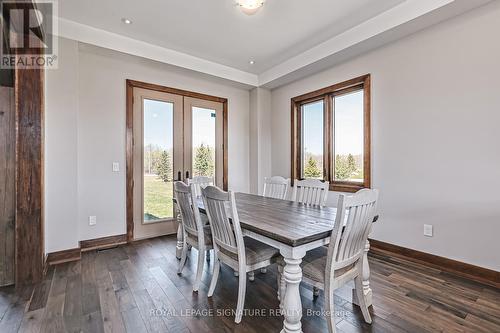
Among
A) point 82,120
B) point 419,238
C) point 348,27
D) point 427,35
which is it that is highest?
point 348,27

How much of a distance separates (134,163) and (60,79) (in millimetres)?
1334

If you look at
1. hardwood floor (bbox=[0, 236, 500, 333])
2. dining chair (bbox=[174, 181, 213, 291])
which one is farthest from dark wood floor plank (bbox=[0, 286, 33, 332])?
dining chair (bbox=[174, 181, 213, 291])

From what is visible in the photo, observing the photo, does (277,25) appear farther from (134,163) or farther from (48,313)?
(48,313)

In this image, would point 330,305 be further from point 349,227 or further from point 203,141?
point 203,141

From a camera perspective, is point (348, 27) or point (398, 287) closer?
point (398, 287)

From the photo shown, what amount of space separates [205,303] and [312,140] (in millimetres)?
3084

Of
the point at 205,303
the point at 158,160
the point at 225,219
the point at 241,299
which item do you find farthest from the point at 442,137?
the point at 158,160

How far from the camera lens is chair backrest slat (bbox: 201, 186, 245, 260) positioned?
1703 millimetres

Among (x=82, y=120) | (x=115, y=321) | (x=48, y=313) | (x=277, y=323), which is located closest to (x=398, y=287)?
(x=277, y=323)

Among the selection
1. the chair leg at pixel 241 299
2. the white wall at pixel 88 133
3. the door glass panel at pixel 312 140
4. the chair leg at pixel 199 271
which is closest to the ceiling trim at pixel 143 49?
the white wall at pixel 88 133

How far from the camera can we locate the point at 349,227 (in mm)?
1469

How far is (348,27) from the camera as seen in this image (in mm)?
3027

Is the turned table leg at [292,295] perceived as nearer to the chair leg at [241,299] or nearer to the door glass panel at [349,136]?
the chair leg at [241,299]

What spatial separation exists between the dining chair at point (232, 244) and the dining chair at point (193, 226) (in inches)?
8.3
